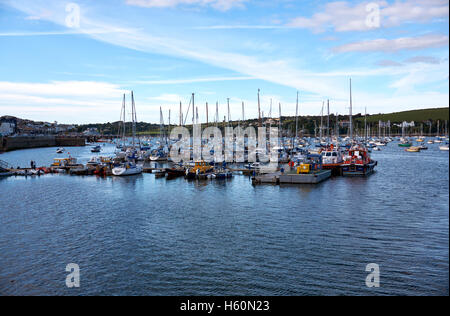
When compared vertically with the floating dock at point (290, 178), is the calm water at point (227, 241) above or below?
below

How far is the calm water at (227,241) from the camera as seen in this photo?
21.6 meters

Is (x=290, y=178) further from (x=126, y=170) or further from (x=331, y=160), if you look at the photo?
(x=126, y=170)

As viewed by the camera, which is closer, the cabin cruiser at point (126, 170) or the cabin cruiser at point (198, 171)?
the cabin cruiser at point (198, 171)

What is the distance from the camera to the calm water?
850 inches

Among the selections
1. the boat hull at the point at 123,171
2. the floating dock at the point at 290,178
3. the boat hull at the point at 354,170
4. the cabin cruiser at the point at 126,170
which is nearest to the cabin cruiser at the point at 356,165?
the boat hull at the point at 354,170

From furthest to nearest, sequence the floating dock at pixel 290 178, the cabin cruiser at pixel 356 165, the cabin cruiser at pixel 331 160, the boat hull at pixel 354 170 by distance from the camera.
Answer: the cabin cruiser at pixel 331 160, the cabin cruiser at pixel 356 165, the boat hull at pixel 354 170, the floating dock at pixel 290 178

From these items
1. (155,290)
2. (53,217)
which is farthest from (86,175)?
Answer: (155,290)

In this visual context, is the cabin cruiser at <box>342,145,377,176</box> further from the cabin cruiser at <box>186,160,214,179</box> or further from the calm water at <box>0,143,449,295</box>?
the cabin cruiser at <box>186,160,214,179</box>

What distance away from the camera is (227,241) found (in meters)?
29.0

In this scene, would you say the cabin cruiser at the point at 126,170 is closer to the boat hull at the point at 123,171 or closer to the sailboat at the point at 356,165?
the boat hull at the point at 123,171

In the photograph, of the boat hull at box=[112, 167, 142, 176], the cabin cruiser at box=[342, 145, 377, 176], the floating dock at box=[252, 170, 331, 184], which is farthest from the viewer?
the boat hull at box=[112, 167, 142, 176]

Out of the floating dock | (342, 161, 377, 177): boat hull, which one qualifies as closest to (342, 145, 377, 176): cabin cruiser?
(342, 161, 377, 177): boat hull
